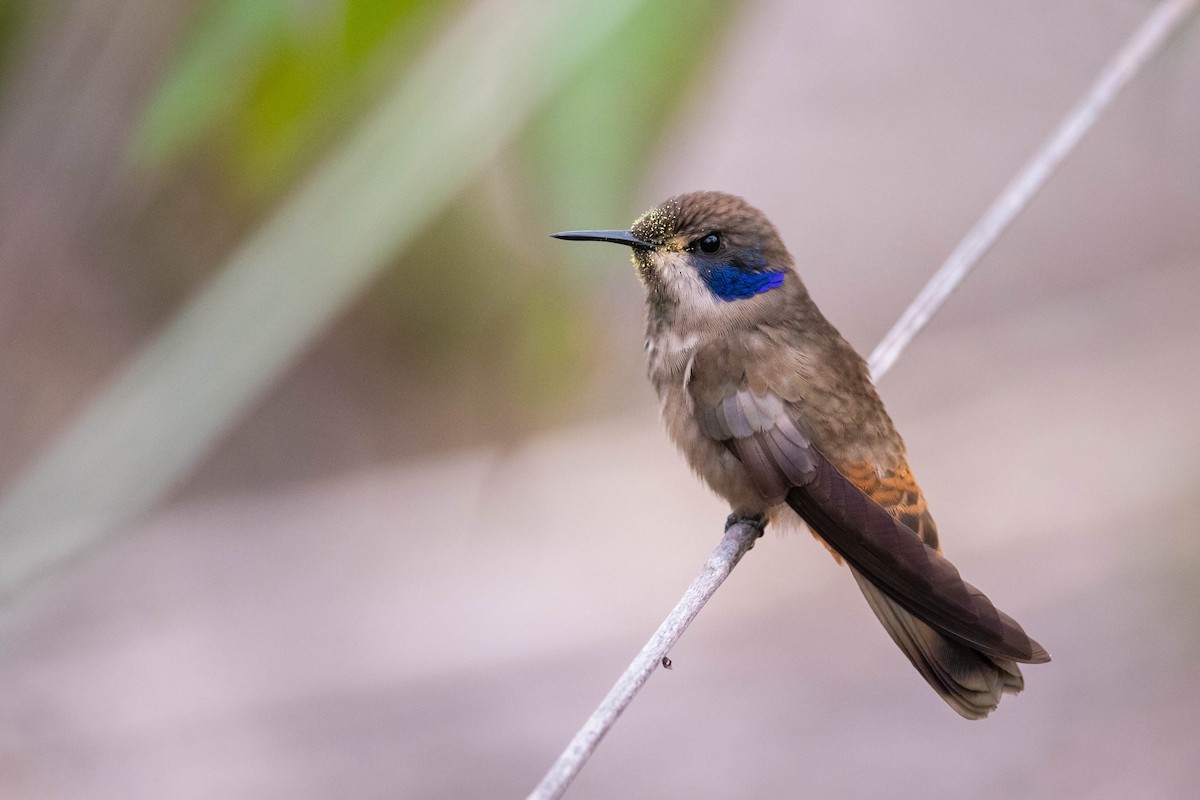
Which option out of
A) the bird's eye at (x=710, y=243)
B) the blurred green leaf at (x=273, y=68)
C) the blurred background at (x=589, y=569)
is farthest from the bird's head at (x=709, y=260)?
the blurred green leaf at (x=273, y=68)

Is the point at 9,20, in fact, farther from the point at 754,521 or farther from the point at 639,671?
the point at 754,521

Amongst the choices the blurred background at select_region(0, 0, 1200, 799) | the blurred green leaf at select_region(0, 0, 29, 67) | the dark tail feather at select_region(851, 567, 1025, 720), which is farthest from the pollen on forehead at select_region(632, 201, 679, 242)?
the blurred green leaf at select_region(0, 0, 29, 67)

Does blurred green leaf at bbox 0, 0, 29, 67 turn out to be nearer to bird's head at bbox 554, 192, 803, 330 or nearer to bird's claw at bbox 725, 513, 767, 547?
bird's head at bbox 554, 192, 803, 330

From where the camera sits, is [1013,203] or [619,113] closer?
[619,113]

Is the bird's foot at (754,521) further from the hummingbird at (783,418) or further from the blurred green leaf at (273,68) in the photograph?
the blurred green leaf at (273,68)

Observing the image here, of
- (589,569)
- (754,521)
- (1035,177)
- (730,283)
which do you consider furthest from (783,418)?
(589,569)

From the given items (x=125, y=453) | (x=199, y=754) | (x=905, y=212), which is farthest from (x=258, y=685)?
(x=905, y=212)

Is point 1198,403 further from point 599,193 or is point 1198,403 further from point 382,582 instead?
point 599,193
